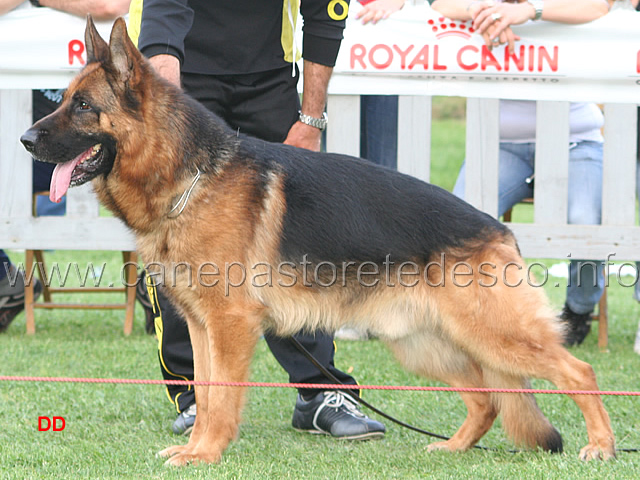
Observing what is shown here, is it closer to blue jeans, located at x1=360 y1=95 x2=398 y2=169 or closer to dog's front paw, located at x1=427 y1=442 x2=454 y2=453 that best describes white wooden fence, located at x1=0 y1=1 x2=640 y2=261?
blue jeans, located at x1=360 y1=95 x2=398 y2=169

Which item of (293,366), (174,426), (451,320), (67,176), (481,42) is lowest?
(174,426)

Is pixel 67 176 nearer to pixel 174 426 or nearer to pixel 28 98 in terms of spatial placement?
pixel 174 426

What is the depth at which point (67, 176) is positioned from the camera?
2807 mm

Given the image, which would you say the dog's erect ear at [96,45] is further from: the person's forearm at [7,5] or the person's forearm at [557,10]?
the person's forearm at [557,10]

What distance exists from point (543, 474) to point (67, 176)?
6.63 feet

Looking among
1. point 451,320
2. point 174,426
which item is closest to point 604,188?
point 451,320

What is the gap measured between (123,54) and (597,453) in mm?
2313

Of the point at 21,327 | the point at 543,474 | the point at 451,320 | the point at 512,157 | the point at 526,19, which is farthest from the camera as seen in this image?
the point at 21,327

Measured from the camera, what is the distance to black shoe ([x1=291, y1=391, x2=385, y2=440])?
3.51 m

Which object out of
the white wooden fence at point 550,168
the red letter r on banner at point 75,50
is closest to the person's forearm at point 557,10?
the white wooden fence at point 550,168

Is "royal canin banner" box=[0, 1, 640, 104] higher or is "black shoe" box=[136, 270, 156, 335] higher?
"royal canin banner" box=[0, 1, 640, 104]

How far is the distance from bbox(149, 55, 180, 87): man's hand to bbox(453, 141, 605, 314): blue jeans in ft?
7.82

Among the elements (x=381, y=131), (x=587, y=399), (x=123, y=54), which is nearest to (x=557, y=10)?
(x=381, y=131)

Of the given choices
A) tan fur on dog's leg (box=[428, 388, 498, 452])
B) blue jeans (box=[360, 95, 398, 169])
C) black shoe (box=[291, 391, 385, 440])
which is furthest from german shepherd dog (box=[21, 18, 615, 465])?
Result: blue jeans (box=[360, 95, 398, 169])
